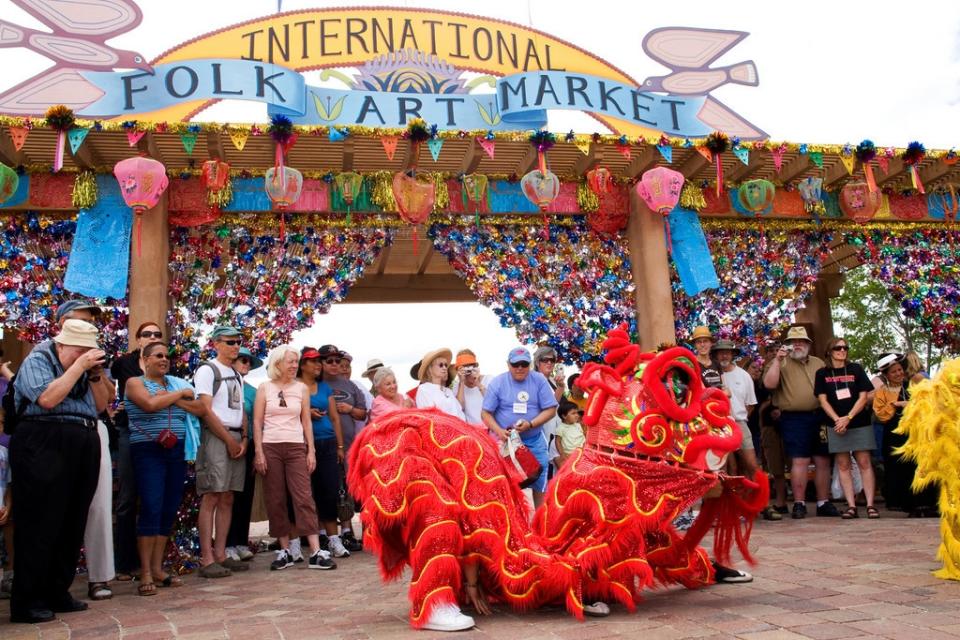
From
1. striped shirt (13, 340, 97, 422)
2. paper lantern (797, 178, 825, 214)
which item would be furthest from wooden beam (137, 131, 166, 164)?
paper lantern (797, 178, 825, 214)

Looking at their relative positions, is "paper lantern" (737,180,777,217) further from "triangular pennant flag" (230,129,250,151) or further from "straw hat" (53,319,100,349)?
"straw hat" (53,319,100,349)

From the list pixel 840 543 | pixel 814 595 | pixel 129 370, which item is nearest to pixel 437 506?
pixel 814 595

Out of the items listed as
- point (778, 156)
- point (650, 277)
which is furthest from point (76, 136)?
point (778, 156)

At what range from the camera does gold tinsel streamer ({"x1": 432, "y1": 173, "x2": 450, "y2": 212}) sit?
23.5 ft

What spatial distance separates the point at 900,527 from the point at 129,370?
533cm

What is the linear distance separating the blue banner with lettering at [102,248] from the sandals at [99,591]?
2.62 m

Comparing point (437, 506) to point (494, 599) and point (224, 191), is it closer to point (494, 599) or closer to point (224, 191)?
point (494, 599)

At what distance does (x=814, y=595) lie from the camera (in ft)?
11.8

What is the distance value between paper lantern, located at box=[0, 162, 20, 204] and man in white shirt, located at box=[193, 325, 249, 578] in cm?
235

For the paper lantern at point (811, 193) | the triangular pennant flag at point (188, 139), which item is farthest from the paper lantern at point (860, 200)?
the triangular pennant flag at point (188, 139)

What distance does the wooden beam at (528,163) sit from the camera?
22.7 feet

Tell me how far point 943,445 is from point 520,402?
2.68 metres

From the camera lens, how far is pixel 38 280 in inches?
254

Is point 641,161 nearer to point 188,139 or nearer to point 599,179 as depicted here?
point 599,179
